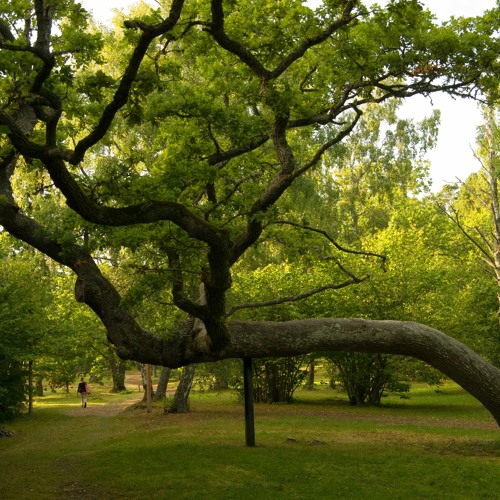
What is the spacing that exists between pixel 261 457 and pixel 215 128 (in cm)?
621

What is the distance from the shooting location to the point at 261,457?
1163 centimetres

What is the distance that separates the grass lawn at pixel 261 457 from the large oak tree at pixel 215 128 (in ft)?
6.41

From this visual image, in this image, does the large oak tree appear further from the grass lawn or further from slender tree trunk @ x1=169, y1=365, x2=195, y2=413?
slender tree trunk @ x1=169, y1=365, x2=195, y2=413

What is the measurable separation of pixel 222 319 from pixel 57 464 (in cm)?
472

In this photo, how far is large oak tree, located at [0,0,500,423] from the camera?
9.25m

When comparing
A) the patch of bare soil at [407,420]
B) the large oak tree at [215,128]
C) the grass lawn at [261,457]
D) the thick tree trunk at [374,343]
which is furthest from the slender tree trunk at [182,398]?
the thick tree trunk at [374,343]

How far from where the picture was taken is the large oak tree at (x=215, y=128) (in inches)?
364

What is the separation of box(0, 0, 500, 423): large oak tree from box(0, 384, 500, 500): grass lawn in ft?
6.41

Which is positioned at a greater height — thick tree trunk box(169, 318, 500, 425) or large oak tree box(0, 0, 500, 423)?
large oak tree box(0, 0, 500, 423)

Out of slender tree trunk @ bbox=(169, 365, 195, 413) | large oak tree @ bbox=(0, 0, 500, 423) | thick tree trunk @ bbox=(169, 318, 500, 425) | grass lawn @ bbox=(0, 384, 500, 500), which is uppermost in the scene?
large oak tree @ bbox=(0, 0, 500, 423)

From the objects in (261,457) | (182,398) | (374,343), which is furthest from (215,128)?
(182,398)

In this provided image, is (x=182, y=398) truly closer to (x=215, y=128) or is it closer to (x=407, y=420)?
(x=407, y=420)

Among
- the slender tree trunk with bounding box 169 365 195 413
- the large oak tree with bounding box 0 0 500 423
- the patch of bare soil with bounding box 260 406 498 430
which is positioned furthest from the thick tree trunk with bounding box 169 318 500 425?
the slender tree trunk with bounding box 169 365 195 413

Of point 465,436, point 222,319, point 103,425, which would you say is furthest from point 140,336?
point 103,425
